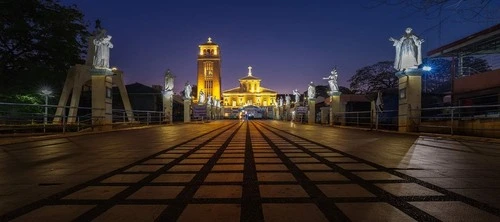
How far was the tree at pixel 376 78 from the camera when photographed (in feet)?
232

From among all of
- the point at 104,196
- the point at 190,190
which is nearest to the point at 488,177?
the point at 190,190

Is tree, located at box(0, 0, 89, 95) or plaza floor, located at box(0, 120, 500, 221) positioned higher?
tree, located at box(0, 0, 89, 95)

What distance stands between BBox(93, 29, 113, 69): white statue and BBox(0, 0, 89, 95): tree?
460 inches

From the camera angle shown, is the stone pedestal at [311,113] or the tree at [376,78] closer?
the stone pedestal at [311,113]

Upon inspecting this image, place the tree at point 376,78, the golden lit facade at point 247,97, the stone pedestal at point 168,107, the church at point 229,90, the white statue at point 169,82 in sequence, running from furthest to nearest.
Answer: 1. the golden lit facade at point 247,97
2. the church at point 229,90
3. the tree at point 376,78
4. the white statue at point 169,82
5. the stone pedestal at point 168,107

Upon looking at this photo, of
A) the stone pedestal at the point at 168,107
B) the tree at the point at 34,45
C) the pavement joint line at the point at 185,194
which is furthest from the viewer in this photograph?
the stone pedestal at the point at 168,107

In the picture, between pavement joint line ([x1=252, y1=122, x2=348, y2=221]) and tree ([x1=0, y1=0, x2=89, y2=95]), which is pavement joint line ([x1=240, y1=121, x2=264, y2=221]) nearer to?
pavement joint line ([x1=252, y1=122, x2=348, y2=221])

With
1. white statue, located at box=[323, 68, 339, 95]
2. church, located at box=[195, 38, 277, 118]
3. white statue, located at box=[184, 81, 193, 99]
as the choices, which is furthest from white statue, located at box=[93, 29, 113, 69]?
church, located at box=[195, 38, 277, 118]

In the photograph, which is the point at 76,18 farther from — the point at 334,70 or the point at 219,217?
the point at 219,217

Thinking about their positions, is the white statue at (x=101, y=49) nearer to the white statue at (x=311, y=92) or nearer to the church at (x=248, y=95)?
the white statue at (x=311, y=92)

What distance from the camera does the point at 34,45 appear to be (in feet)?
97.7

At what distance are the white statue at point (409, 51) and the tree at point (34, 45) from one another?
24.3m

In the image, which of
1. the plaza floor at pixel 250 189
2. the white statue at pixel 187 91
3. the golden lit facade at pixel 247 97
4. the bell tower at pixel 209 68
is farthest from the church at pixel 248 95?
the plaza floor at pixel 250 189

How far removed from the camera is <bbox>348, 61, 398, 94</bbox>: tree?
70812mm
